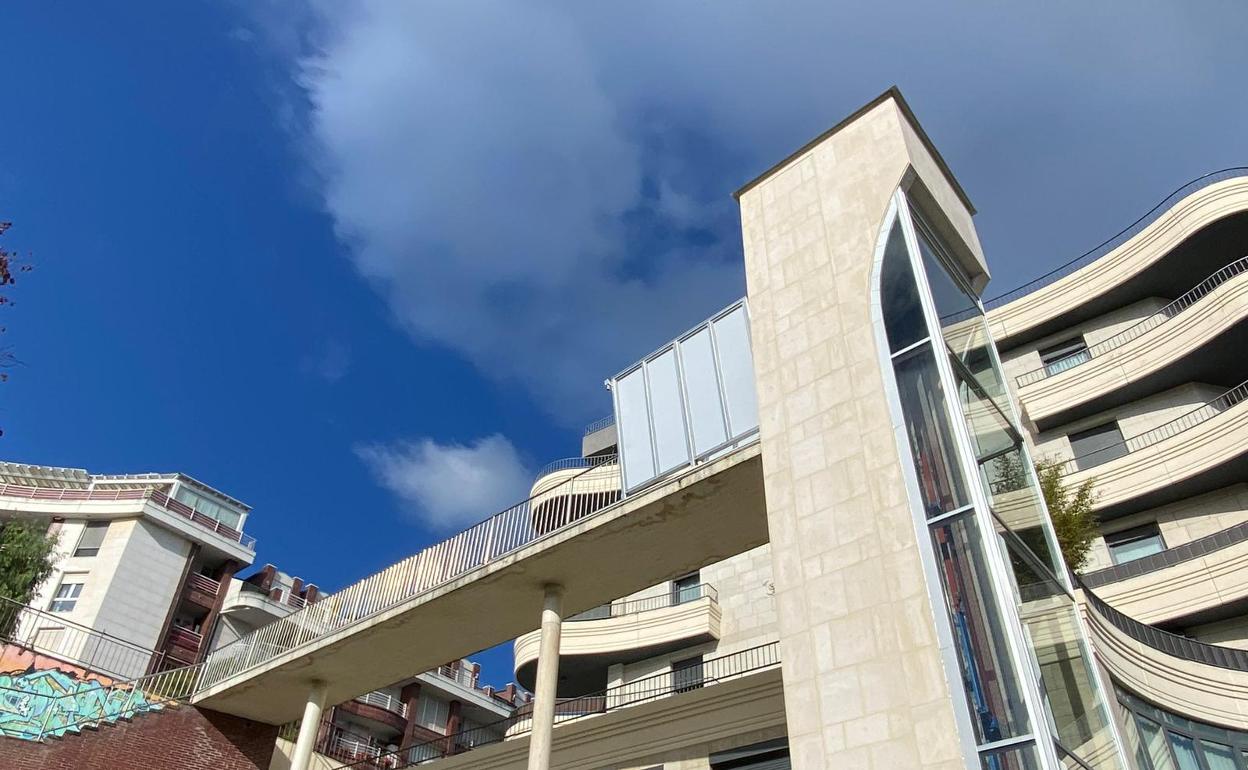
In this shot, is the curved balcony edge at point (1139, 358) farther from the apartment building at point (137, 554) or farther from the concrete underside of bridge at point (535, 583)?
the apartment building at point (137, 554)

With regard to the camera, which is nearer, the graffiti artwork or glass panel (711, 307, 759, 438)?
glass panel (711, 307, 759, 438)

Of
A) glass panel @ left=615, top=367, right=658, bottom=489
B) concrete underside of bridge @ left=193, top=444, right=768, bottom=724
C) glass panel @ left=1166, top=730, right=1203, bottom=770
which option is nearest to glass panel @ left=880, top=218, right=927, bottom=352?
concrete underside of bridge @ left=193, top=444, right=768, bottom=724

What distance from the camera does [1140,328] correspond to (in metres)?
29.7

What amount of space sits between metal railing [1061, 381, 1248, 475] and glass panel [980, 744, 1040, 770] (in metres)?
20.3

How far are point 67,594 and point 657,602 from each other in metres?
31.6

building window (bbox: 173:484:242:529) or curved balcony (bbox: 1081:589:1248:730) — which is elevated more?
building window (bbox: 173:484:242:529)

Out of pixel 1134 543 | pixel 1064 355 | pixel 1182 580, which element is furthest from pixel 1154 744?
pixel 1064 355

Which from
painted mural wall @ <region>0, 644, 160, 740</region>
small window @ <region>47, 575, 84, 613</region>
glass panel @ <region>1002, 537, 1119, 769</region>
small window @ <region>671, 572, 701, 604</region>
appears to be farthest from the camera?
small window @ <region>47, 575, 84, 613</region>

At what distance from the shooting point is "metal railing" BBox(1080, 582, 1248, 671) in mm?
16906

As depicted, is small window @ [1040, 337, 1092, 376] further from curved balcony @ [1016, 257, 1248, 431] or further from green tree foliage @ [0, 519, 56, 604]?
green tree foliage @ [0, 519, 56, 604]

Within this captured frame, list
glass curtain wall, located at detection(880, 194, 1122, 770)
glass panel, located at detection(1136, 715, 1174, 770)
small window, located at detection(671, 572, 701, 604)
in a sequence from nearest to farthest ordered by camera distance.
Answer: glass curtain wall, located at detection(880, 194, 1122, 770) < glass panel, located at detection(1136, 715, 1174, 770) < small window, located at detection(671, 572, 701, 604)

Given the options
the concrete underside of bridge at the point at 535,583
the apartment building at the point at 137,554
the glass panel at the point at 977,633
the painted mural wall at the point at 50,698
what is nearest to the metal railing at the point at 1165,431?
the concrete underside of bridge at the point at 535,583

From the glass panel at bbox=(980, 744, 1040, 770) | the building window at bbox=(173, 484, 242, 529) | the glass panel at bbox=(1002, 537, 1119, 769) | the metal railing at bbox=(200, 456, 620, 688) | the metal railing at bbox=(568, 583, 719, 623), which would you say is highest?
the building window at bbox=(173, 484, 242, 529)

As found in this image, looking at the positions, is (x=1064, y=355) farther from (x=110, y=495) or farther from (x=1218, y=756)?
(x=110, y=495)
